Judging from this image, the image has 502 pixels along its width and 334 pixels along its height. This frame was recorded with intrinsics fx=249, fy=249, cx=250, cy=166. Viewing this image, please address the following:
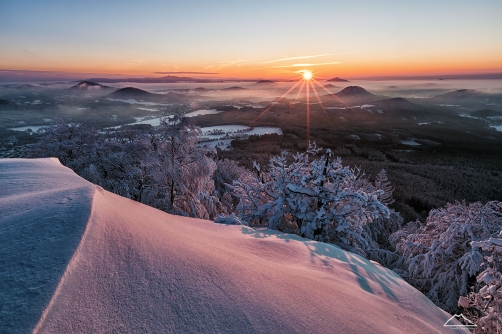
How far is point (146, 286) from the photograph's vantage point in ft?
8.45

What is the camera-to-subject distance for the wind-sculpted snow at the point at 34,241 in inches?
77.4

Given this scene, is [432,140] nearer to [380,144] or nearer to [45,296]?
[380,144]

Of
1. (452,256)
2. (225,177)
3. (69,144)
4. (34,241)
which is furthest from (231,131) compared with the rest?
(34,241)

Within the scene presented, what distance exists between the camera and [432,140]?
9694 cm

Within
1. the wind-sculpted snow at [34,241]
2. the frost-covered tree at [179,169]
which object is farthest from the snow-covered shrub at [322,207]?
the wind-sculpted snow at [34,241]

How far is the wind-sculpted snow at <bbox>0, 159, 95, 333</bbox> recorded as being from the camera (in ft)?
6.45

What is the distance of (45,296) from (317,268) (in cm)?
414

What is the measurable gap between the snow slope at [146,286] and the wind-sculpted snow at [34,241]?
11mm

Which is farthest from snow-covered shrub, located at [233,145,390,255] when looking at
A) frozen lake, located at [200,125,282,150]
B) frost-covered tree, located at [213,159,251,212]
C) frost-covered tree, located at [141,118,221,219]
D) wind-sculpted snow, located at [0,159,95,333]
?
frozen lake, located at [200,125,282,150]

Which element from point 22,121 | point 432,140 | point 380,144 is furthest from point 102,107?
point 432,140

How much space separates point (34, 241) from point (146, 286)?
1.37 meters

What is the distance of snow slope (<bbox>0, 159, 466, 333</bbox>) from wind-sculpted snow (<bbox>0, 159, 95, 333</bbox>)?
1cm

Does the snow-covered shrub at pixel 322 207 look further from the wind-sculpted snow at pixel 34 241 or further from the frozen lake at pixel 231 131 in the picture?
the frozen lake at pixel 231 131

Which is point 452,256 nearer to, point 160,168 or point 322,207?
point 322,207
